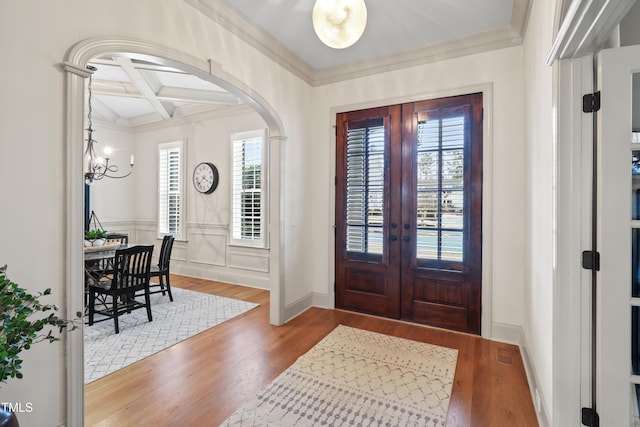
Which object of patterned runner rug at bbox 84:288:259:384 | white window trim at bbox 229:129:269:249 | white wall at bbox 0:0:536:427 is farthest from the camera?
white window trim at bbox 229:129:269:249

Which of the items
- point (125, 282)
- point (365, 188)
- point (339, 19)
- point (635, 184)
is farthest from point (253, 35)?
point (635, 184)

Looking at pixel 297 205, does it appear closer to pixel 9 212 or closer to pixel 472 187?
pixel 472 187

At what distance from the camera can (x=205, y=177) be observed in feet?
18.2

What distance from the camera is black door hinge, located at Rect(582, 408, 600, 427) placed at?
149 centimetres

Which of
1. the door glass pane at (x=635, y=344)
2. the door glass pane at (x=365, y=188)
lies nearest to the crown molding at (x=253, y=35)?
Result: the door glass pane at (x=365, y=188)

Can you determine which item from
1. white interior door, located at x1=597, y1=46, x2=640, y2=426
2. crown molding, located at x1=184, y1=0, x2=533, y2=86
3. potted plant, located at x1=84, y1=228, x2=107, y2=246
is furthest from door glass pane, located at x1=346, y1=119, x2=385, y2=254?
potted plant, located at x1=84, y1=228, x2=107, y2=246

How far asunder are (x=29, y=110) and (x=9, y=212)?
0.54m

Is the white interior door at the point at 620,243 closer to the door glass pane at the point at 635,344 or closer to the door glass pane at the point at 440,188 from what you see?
the door glass pane at the point at 635,344

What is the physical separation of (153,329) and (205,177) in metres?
2.97

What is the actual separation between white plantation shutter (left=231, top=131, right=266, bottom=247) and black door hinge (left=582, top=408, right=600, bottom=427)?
13.8 feet

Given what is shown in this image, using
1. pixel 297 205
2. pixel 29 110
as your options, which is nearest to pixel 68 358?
pixel 29 110

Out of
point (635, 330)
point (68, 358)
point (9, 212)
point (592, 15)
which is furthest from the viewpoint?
point (68, 358)

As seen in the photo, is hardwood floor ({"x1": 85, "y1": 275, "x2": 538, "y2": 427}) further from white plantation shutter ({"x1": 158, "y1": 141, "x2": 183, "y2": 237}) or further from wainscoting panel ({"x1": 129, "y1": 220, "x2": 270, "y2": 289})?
white plantation shutter ({"x1": 158, "y1": 141, "x2": 183, "y2": 237})

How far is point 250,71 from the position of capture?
3.06m
